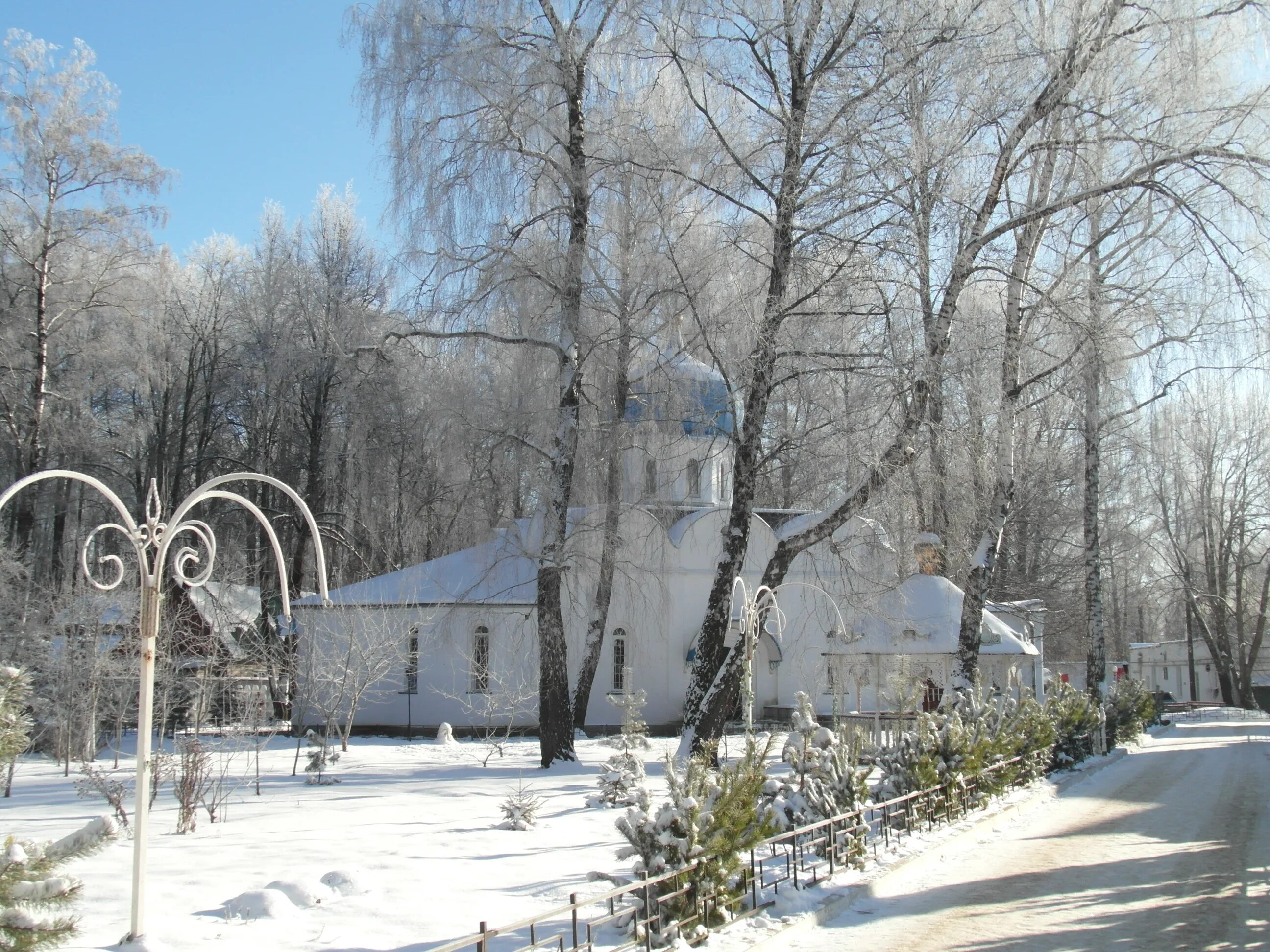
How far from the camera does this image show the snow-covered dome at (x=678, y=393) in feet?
62.1

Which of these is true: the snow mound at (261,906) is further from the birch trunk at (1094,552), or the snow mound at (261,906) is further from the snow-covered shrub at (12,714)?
the birch trunk at (1094,552)

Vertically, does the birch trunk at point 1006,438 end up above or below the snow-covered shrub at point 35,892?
above

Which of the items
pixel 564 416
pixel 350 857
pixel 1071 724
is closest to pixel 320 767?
pixel 564 416

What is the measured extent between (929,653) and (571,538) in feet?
33.2

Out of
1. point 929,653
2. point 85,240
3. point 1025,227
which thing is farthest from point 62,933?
point 85,240

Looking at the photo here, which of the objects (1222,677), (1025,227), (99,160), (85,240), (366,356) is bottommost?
(1222,677)

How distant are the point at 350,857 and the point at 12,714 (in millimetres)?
6447

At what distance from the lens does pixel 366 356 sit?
18.2 meters

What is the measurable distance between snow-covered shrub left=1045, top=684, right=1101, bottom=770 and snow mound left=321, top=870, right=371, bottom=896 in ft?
41.8

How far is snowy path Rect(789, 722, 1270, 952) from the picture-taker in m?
8.02

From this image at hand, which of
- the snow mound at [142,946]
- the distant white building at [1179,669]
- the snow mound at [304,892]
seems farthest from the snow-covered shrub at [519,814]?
the distant white building at [1179,669]

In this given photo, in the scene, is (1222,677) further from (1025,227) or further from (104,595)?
(104,595)

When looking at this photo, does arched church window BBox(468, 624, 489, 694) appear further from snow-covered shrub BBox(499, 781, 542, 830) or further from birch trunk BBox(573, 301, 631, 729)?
snow-covered shrub BBox(499, 781, 542, 830)

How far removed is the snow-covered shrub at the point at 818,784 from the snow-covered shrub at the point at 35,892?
21.5 feet
